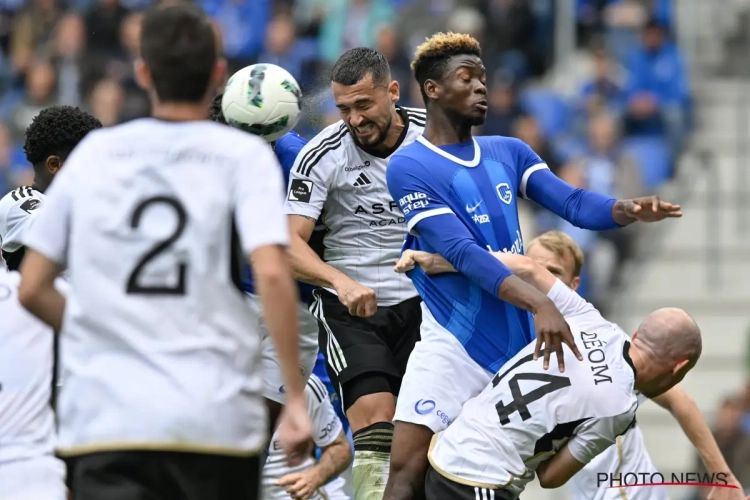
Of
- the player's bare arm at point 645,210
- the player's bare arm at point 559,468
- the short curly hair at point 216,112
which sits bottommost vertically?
the player's bare arm at point 559,468

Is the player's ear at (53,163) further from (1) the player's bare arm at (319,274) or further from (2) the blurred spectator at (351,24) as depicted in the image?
(2) the blurred spectator at (351,24)

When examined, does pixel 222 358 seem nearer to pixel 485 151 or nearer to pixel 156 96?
pixel 156 96

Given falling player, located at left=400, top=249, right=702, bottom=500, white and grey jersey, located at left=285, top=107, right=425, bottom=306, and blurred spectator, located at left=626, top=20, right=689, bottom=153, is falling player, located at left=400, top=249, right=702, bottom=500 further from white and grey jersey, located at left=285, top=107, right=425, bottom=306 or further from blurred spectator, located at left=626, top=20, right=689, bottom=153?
blurred spectator, located at left=626, top=20, right=689, bottom=153

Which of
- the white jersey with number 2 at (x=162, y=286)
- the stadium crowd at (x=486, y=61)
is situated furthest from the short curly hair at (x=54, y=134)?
the stadium crowd at (x=486, y=61)

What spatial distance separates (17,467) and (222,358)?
5.00ft

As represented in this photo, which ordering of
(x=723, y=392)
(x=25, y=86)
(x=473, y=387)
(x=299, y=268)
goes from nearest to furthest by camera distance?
1. (x=473, y=387)
2. (x=299, y=268)
3. (x=723, y=392)
4. (x=25, y=86)

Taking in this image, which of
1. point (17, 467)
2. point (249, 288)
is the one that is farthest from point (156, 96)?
point (249, 288)

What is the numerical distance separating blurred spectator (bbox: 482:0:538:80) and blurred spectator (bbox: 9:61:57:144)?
534 cm

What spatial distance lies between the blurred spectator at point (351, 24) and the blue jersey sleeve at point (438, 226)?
10287mm

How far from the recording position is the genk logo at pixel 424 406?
6.41 metres

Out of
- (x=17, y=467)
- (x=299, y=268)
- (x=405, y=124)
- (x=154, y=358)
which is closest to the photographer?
(x=154, y=358)

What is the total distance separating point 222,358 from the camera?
4.19 meters

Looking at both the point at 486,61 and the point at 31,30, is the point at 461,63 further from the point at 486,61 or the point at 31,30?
the point at 31,30

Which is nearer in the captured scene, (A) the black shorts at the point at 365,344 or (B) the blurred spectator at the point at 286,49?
(A) the black shorts at the point at 365,344
